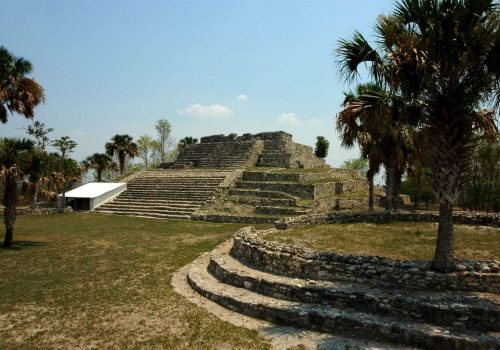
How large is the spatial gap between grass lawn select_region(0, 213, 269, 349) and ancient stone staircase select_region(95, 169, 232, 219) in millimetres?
7909

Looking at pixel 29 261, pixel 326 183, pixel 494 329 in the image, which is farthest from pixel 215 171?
pixel 494 329

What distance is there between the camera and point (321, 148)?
4481cm

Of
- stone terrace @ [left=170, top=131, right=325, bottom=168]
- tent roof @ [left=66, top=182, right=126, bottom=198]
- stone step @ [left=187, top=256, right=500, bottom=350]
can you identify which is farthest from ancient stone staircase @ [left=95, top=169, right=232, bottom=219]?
stone step @ [left=187, top=256, right=500, bottom=350]

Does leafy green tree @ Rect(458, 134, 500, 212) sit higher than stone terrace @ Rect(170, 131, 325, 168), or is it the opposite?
stone terrace @ Rect(170, 131, 325, 168)

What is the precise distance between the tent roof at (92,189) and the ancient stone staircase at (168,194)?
1058mm

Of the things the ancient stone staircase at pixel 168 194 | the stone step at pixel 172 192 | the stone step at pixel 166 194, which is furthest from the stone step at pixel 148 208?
the stone step at pixel 172 192

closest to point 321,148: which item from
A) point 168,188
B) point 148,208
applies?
point 168,188

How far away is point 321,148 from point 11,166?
3556 cm

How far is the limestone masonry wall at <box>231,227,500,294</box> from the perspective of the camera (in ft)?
25.1

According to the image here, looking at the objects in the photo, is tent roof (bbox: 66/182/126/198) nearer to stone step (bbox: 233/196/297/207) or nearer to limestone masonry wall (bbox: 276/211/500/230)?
stone step (bbox: 233/196/297/207)

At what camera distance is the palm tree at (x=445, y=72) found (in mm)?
7301

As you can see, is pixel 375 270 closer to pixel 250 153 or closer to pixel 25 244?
pixel 25 244

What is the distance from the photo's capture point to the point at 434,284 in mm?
7762

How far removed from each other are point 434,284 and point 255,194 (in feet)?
61.9
